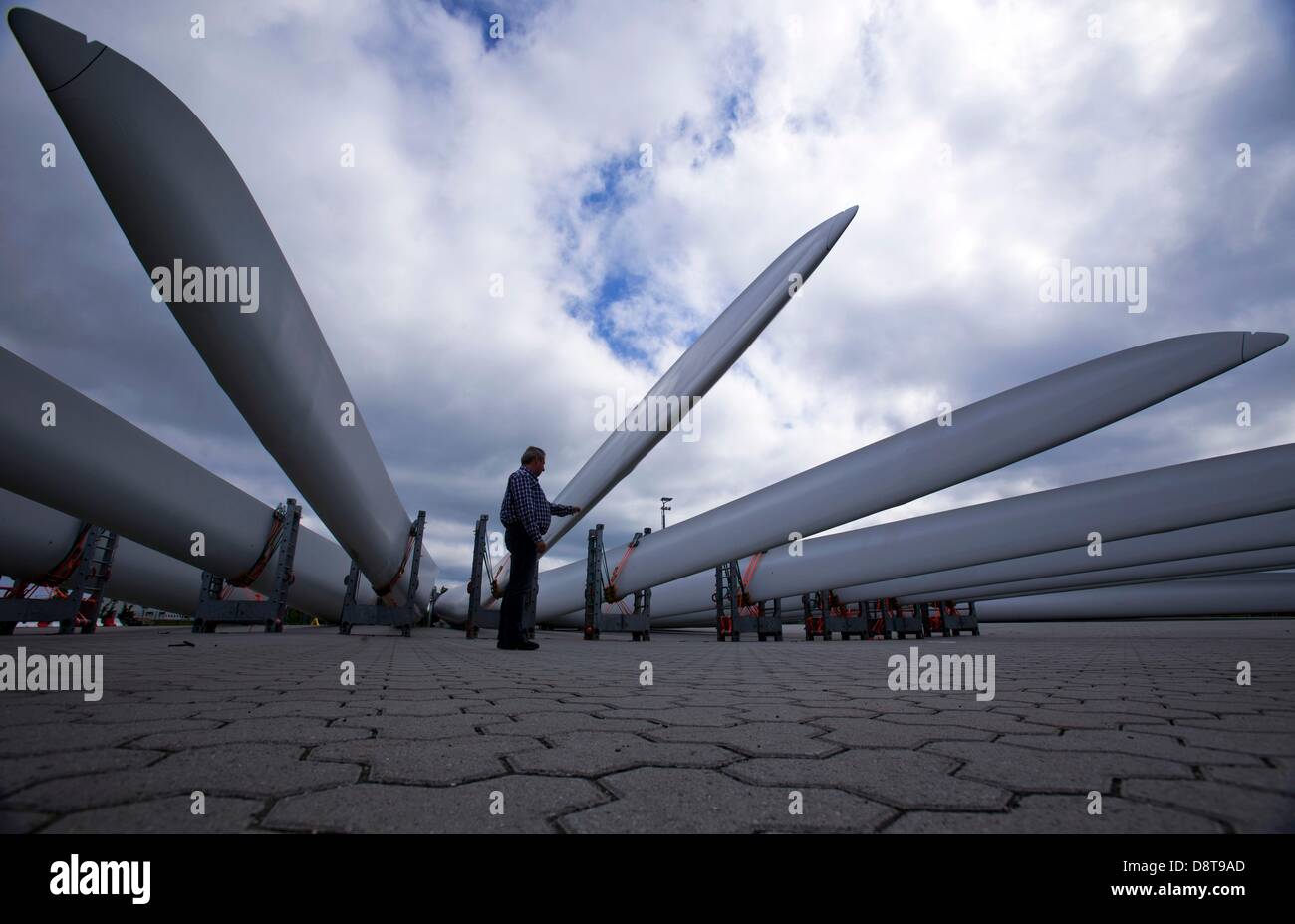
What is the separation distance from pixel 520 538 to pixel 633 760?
4670 mm

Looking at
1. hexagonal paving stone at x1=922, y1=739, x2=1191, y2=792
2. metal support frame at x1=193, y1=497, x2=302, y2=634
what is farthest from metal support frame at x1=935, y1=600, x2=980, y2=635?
hexagonal paving stone at x1=922, y1=739, x2=1191, y2=792

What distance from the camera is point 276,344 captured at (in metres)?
4.70

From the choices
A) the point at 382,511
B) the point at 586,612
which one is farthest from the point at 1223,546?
the point at 382,511

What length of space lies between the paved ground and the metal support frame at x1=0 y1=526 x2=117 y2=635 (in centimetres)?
742

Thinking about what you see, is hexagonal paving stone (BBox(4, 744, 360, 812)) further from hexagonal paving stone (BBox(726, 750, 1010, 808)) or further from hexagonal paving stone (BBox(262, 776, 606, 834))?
hexagonal paving stone (BBox(726, 750, 1010, 808))

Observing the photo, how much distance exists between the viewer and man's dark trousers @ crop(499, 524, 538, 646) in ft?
19.4

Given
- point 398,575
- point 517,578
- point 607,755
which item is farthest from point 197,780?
point 398,575

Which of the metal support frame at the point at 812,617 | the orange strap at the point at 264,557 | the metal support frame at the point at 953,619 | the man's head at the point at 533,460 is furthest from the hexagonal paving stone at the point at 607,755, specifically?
the metal support frame at the point at 953,619

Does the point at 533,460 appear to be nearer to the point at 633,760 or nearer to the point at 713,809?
the point at 633,760

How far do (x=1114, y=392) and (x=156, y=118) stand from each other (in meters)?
9.60

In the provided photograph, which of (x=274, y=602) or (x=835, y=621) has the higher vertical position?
(x=274, y=602)

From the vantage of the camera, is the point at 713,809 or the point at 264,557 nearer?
the point at 713,809

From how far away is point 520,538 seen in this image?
19.8ft
